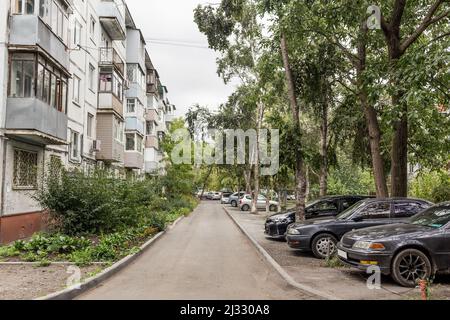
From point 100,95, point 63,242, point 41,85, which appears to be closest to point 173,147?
point 100,95

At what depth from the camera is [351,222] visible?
12.0 meters

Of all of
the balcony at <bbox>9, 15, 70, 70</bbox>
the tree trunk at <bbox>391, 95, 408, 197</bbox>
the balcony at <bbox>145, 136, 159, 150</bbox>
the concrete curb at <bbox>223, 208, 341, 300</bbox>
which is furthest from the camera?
the balcony at <bbox>145, 136, 159, 150</bbox>

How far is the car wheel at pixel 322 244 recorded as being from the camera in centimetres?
1215

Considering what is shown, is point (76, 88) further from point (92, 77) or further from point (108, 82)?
point (108, 82)

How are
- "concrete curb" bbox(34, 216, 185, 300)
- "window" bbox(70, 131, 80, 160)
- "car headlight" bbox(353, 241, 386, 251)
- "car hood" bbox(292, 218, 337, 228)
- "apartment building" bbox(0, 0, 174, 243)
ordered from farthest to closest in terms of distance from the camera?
"window" bbox(70, 131, 80, 160), "apartment building" bbox(0, 0, 174, 243), "car hood" bbox(292, 218, 337, 228), "car headlight" bbox(353, 241, 386, 251), "concrete curb" bbox(34, 216, 185, 300)

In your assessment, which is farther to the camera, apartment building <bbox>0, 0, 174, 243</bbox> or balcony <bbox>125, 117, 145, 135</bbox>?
balcony <bbox>125, 117, 145, 135</bbox>

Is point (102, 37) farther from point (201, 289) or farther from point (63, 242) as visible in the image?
point (201, 289)

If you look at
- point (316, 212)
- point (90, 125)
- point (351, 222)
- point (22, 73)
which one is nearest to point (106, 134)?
point (90, 125)

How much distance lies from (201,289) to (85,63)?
19.9m

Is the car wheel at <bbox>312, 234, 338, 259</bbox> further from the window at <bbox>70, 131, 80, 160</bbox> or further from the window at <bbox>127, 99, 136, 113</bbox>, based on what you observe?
the window at <bbox>127, 99, 136, 113</bbox>

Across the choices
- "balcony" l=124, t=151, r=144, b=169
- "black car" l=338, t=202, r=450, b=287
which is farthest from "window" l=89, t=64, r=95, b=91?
"black car" l=338, t=202, r=450, b=287

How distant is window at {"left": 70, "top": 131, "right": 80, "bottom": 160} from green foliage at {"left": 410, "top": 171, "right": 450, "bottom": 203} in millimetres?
17336

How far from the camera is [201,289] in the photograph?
8.28m

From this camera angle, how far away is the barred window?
16781mm
